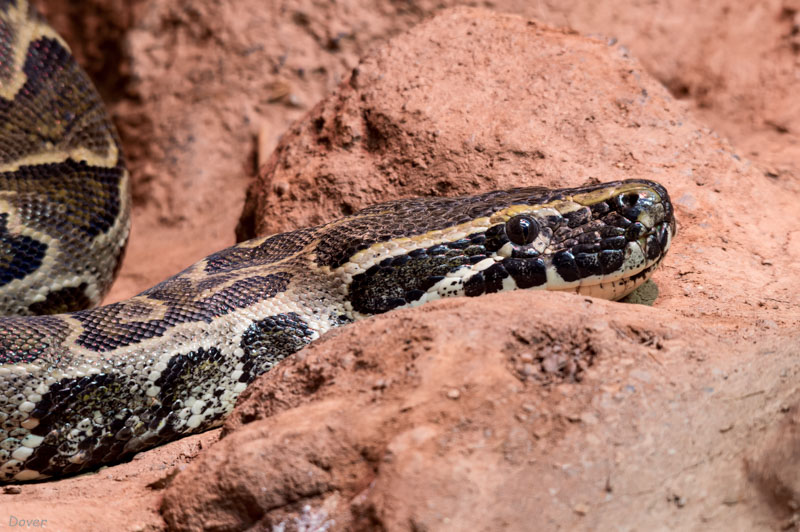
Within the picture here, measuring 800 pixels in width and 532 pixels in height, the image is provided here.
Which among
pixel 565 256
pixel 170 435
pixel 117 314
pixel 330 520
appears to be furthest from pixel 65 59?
pixel 330 520

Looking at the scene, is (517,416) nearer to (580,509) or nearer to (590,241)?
(580,509)

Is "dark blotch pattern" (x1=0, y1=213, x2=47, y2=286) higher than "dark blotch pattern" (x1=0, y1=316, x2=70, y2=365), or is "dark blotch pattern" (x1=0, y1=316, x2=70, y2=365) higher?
"dark blotch pattern" (x1=0, y1=213, x2=47, y2=286)

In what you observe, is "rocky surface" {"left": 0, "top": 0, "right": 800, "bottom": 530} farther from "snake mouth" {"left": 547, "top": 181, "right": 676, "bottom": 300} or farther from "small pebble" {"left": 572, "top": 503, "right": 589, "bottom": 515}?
"snake mouth" {"left": 547, "top": 181, "right": 676, "bottom": 300}

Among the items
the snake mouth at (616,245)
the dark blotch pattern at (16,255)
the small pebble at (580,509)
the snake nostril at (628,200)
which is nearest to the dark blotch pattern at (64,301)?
the dark blotch pattern at (16,255)

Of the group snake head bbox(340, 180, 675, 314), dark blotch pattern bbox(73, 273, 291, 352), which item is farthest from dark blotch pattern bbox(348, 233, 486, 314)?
dark blotch pattern bbox(73, 273, 291, 352)

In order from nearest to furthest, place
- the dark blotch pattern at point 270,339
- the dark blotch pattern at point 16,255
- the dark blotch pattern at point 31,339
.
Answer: the dark blotch pattern at point 31,339 → the dark blotch pattern at point 270,339 → the dark blotch pattern at point 16,255

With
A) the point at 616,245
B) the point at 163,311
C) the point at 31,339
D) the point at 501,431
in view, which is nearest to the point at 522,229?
the point at 616,245

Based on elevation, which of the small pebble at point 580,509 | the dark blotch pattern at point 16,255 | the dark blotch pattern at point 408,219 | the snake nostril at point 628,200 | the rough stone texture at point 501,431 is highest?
the dark blotch pattern at point 16,255

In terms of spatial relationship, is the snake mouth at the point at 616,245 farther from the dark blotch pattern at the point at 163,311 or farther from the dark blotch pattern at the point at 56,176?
the dark blotch pattern at the point at 56,176
